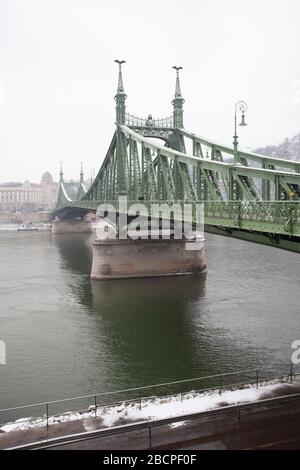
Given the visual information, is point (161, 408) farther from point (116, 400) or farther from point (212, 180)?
point (212, 180)

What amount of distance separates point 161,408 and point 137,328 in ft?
47.2

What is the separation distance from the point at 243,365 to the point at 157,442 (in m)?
10.6

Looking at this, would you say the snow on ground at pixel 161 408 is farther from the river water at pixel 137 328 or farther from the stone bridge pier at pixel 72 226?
the stone bridge pier at pixel 72 226

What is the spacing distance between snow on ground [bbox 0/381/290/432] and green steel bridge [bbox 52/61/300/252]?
19.8 feet

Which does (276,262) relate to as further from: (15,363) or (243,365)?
(15,363)

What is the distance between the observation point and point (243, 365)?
829 inches

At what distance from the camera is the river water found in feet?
67.7

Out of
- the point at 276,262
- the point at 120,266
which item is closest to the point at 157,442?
the point at 120,266

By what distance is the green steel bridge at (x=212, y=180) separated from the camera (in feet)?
58.3

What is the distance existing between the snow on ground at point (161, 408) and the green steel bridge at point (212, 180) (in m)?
6.04
